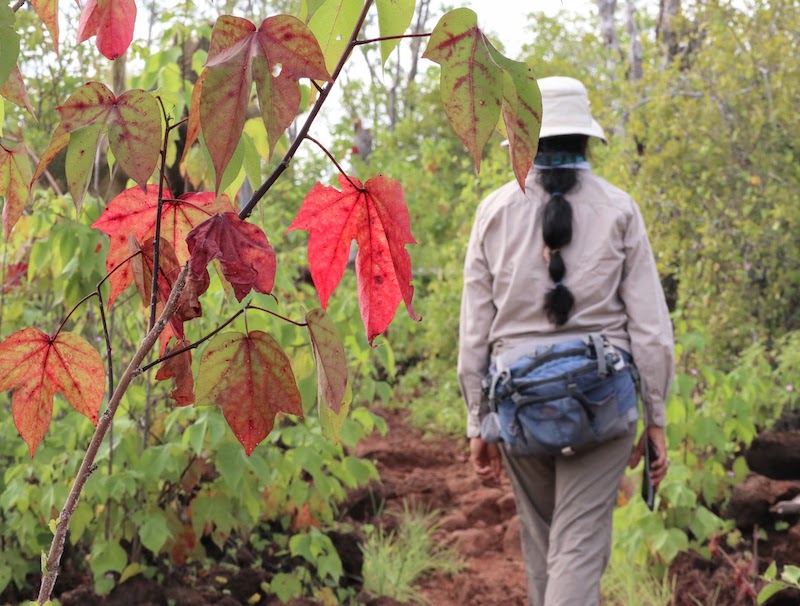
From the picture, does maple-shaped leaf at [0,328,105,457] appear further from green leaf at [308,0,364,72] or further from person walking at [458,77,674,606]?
person walking at [458,77,674,606]

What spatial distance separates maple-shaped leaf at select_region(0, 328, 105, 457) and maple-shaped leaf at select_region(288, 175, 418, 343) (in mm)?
223

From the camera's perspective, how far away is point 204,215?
0.96 meters

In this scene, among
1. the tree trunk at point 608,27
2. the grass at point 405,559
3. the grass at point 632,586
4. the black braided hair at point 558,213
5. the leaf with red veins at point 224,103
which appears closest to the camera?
the leaf with red veins at point 224,103

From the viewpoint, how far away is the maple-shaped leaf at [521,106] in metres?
0.70

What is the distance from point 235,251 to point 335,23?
223 millimetres

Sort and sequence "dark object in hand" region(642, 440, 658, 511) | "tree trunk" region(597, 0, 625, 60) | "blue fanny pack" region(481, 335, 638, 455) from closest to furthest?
"blue fanny pack" region(481, 335, 638, 455), "dark object in hand" region(642, 440, 658, 511), "tree trunk" region(597, 0, 625, 60)

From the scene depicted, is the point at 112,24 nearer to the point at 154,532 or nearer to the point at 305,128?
the point at 305,128

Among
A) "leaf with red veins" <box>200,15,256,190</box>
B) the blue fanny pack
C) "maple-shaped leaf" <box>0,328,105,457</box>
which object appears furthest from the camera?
the blue fanny pack

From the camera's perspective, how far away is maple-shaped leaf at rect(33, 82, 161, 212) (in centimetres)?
73

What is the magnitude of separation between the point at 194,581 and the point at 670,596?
1.77m

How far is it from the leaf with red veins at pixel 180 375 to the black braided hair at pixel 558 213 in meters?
1.85

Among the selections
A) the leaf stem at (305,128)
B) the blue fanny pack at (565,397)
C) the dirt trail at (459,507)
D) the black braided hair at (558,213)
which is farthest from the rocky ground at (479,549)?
the leaf stem at (305,128)

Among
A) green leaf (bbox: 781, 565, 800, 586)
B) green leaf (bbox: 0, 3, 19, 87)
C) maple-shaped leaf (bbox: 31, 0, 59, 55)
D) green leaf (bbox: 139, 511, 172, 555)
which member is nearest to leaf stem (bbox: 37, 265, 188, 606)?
green leaf (bbox: 0, 3, 19, 87)

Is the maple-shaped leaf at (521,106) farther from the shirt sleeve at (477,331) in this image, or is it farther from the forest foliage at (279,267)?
the shirt sleeve at (477,331)
